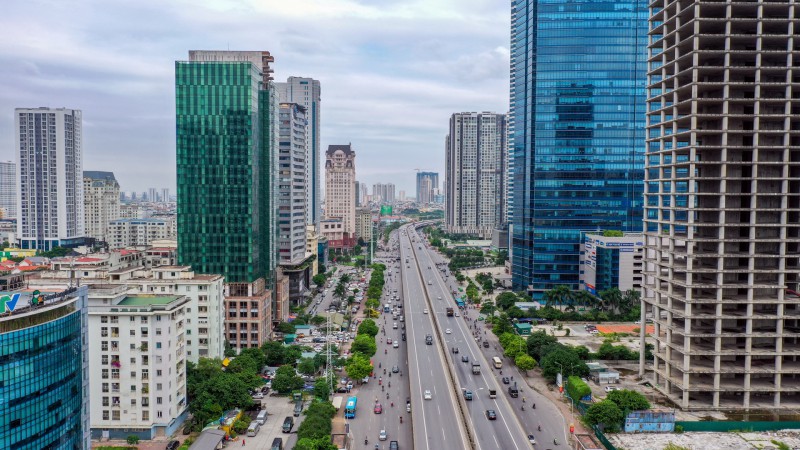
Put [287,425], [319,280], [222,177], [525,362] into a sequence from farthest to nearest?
[319,280] < [222,177] < [525,362] < [287,425]

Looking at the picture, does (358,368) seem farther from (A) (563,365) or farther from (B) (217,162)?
(B) (217,162)

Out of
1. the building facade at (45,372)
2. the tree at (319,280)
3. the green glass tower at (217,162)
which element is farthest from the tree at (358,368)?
→ the tree at (319,280)

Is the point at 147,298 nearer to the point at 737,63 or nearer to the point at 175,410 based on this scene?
the point at 175,410

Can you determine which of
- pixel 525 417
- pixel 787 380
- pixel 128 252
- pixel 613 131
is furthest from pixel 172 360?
pixel 613 131

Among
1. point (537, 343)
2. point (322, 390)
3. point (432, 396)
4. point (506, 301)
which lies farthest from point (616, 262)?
point (322, 390)

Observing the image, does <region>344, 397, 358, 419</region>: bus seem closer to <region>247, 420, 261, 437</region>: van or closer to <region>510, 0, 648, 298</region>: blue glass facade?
<region>247, 420, 261, 437</region>: van

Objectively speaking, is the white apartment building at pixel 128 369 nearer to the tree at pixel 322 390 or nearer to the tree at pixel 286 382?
the tree at pixel 286 382
